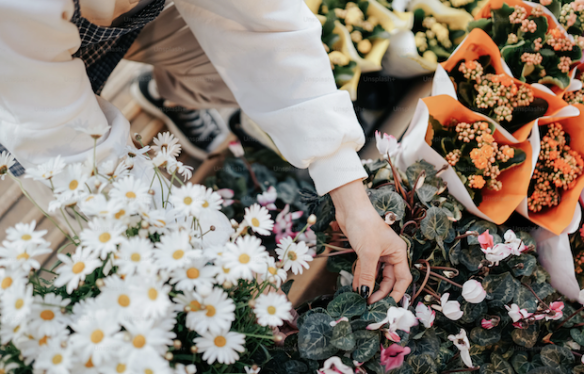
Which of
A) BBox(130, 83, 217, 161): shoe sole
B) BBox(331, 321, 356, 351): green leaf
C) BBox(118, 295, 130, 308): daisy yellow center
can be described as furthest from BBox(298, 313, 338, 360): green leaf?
BBox(130, 83, 217, 161): shoe sole

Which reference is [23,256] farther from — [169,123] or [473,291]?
[169,123]

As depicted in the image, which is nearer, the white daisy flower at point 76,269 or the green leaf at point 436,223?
the white daisy flower at point 76,269

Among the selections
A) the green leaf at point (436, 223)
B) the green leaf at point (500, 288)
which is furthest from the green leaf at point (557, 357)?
the green leaf at point (436, 223)

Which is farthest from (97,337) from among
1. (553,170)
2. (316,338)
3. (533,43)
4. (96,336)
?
(533,43)

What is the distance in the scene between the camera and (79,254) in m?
0.49

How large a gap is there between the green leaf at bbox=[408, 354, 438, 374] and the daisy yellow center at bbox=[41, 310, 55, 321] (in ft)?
2.25

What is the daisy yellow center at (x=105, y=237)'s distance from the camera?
48 cm

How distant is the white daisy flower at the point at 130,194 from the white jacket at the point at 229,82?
240 mm

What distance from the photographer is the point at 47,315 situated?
49 cm

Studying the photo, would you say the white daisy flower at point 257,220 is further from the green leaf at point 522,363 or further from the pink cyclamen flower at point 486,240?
the green leaf at point 522,363

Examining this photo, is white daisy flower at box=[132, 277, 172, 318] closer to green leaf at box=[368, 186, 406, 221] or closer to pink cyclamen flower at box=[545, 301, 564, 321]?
green leaf at box=[368, 186, 406, 221]

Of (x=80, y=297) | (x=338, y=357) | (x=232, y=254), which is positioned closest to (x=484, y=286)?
(x=338, y=357)

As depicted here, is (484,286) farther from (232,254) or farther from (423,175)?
(232,254)

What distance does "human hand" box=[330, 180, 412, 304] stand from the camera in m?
0.83
